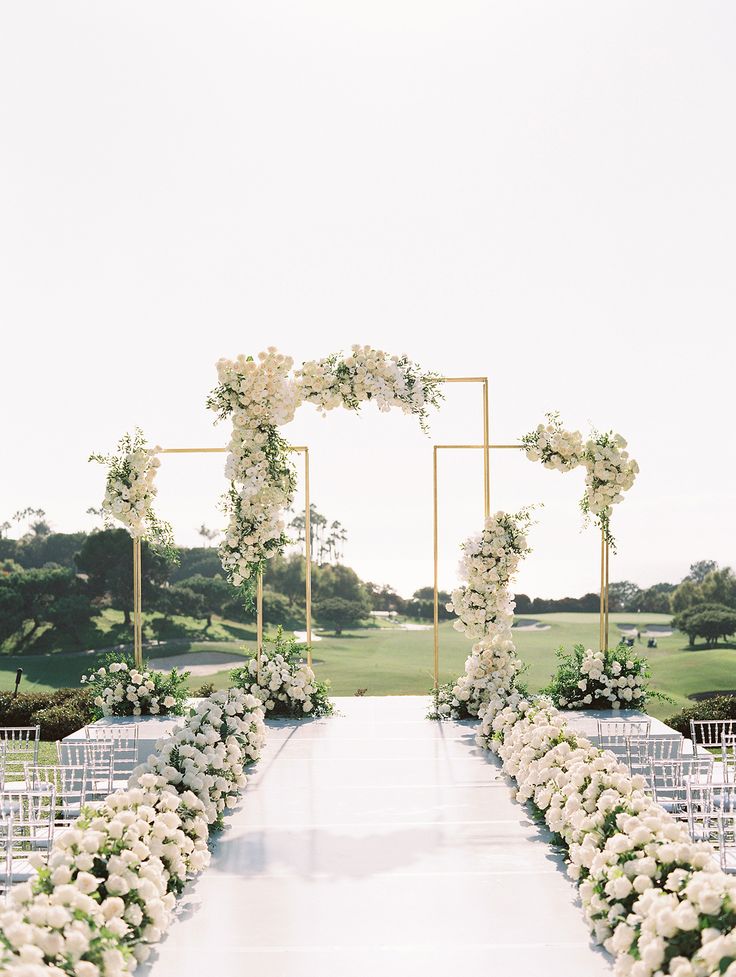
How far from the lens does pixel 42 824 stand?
592 cm

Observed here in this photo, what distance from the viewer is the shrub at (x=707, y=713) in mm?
12516

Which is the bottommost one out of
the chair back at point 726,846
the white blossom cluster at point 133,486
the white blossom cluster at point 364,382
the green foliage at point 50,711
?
the green foliage at point 50,711

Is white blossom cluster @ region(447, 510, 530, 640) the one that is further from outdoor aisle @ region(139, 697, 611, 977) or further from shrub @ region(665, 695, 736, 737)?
shrub @ region(665, 695, 736, 737)

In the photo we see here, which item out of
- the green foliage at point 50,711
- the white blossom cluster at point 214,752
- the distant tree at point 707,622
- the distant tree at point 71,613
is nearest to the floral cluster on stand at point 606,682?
the white blossom cluster at point 214,752

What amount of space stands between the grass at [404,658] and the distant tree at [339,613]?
291mm

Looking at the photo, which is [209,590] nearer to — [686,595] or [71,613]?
[71,613]

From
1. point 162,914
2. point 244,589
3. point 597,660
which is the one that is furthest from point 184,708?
point 162,914

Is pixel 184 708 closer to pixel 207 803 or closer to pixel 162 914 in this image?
pixel 207 803

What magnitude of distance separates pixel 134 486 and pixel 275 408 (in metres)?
1.88

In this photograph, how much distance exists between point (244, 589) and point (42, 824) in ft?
18.8

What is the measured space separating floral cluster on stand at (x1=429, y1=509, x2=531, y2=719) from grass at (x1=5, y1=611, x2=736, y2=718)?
459 inches

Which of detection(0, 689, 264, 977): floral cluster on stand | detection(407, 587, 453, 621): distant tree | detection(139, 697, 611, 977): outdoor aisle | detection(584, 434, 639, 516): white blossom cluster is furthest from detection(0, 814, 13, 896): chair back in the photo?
detection(407, 587, 453, 621): distant tree

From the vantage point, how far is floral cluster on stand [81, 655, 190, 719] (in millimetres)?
11484

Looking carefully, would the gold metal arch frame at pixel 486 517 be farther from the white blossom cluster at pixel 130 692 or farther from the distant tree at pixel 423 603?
the distant tree at pixel 423 603
